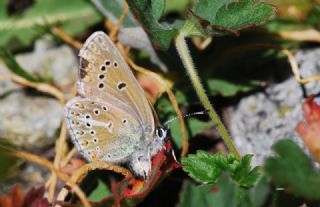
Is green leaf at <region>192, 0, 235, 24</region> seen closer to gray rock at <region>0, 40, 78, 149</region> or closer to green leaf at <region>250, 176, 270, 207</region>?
green leaf at <region>250, 176, 270, 207</region>

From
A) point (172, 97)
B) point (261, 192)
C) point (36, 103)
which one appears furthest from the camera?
point (36, 103)

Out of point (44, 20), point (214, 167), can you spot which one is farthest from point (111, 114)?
point (44, 20)

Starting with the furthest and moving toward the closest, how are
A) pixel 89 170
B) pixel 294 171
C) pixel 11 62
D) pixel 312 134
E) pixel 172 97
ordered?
1. pixel 11 62
2. pixel 172 97
3. pixel 89 170
4. pixel 312 134
5. pixel 294 171

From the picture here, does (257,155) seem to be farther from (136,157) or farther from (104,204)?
(104,204)

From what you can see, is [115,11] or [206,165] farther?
[115,11]

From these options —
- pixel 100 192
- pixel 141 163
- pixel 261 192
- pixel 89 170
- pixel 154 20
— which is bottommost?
pixel 100 192

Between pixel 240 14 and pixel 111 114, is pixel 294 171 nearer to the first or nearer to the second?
pixel 240 14

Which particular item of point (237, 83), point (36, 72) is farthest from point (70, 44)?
point (237, 83)
